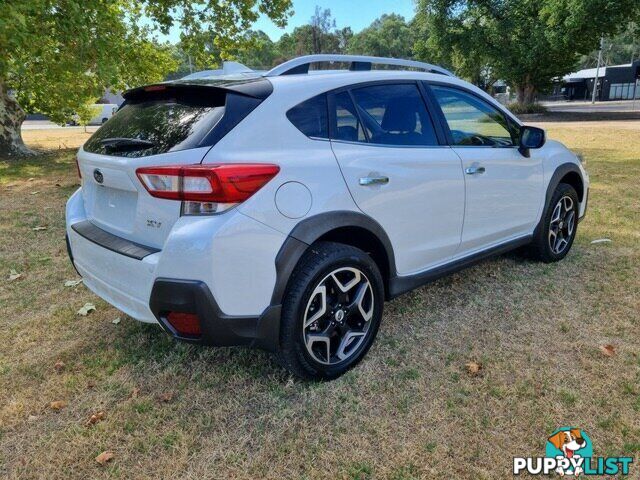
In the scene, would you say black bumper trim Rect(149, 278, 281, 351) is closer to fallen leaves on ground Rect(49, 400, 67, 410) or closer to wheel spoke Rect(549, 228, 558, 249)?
fallen leaves on ground Rect(49, 400, 67, 410)

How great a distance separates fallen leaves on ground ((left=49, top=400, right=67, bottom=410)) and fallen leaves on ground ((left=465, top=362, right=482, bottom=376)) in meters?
2.31

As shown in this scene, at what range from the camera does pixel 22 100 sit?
43.6ft

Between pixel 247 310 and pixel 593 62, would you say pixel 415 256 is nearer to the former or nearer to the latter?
pixel 247 310

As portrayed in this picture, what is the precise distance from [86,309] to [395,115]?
2732 mm

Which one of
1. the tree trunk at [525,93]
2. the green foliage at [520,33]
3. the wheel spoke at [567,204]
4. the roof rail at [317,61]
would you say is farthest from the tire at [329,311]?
the tree trunk at [525,93]

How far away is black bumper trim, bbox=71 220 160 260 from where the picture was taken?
2.42 m

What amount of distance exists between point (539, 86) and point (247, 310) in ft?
112

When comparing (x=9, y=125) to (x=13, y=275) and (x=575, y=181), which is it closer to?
(x=13, y=275)

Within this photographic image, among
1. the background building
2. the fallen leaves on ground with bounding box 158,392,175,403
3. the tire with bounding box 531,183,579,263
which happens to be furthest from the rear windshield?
the background building

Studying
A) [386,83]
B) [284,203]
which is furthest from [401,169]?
[284,203]

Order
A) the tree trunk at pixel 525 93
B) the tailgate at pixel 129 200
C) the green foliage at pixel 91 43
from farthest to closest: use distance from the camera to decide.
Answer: the tree trunk at pixel 525 93, the green foliage at pixel 91 43, the tailgate at pixel 129 200

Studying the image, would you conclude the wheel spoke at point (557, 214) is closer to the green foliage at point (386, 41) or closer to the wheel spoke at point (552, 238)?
the wheel spoke at point (552, 238)

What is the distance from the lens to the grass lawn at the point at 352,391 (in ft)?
7.38

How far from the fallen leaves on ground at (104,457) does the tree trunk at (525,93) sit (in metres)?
33.8
